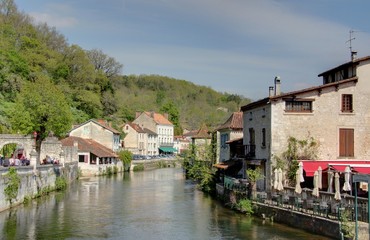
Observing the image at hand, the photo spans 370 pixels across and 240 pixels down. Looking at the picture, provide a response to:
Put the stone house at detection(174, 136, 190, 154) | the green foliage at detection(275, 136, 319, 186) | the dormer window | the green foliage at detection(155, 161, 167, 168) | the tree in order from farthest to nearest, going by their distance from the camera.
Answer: the stone house at detection(174, 136, 190, 154)
the green foliage at detection(155, 161, 167, 168)
the tree
the dormer window
the green foliage at detection(275, 136, 319, 186)

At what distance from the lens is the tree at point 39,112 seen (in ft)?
140

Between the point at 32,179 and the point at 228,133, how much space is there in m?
19.9

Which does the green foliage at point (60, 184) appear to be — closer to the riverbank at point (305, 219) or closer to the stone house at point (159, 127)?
the riverbank at point (305, 219)

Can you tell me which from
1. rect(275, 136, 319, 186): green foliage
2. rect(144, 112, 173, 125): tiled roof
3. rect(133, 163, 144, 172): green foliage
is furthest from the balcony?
rect(144, 112, 173, 125): tiled roof

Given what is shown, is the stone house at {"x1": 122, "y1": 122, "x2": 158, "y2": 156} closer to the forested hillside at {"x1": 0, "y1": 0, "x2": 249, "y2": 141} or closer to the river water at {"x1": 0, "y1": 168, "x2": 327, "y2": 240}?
the forested hillside at {"x1": 0, "y1": 0, "x2": 249, "y2": 141}

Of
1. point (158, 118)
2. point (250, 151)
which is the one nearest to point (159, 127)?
point (158, 118)

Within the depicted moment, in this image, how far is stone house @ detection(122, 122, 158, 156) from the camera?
104 metres

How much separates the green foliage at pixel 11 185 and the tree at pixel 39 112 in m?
11.6

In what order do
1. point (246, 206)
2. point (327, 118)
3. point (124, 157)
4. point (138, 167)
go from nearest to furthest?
point (246, 206), point (327, 118), point (124, 157), point (138, 167)

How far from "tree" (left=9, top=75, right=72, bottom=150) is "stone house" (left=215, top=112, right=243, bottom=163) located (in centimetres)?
1510

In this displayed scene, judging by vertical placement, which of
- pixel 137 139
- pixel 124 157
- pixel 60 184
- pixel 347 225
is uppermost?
pixel 137 139

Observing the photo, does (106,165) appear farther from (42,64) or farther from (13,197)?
(13,197)

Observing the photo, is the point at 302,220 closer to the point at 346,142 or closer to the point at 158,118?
the point at 346,142

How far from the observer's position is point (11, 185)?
30.7m
